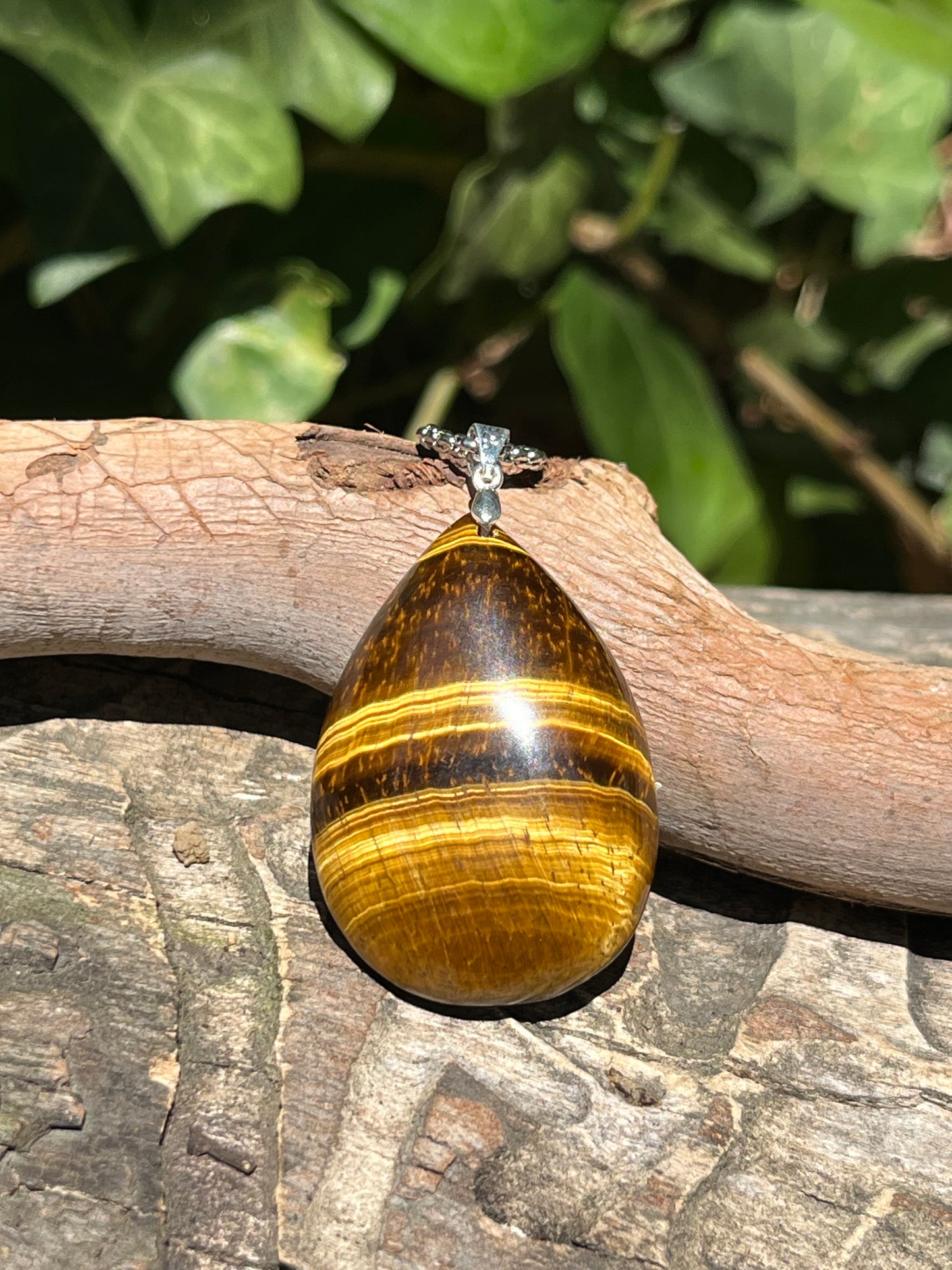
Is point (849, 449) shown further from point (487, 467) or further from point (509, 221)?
point (487, 467)

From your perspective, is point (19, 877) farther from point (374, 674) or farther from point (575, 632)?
point (575, 632)

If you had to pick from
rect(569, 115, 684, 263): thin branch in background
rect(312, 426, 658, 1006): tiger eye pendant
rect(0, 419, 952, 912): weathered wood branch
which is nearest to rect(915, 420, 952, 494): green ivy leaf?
rect(569, 115, 684, 263): thin branch in background

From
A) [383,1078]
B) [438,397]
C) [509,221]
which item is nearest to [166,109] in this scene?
[509,221]

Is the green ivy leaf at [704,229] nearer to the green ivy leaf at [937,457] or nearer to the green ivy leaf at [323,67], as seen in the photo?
the green ivy leaf at [937,457]

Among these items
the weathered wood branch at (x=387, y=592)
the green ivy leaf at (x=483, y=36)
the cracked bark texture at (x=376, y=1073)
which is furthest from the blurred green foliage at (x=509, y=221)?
the cracked bark texture at (x=376, y=1073)

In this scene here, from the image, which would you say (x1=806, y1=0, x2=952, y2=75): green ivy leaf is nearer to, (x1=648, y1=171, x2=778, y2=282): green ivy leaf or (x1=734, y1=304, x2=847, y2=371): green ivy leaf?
Result: (x1=648, y1=171, x2=778, y2=282): green ivy leaf
